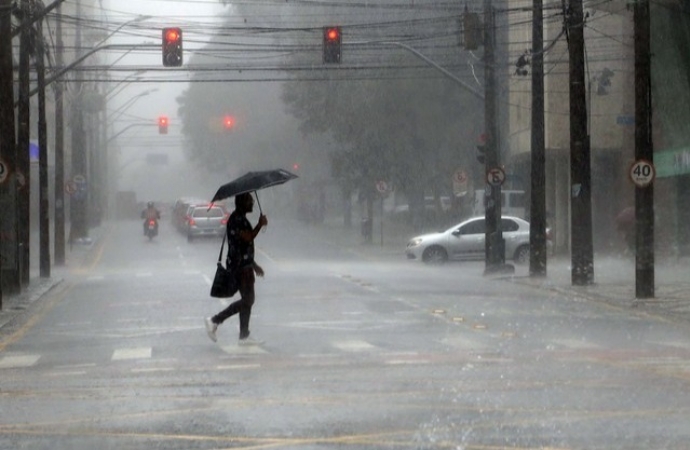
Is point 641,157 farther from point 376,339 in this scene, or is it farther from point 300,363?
point 300,363

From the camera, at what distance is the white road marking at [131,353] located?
17219 millimetres

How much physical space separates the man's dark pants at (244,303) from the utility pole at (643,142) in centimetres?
1036

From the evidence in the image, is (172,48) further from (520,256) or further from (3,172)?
(520,256)

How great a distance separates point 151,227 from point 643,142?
45.6 meters

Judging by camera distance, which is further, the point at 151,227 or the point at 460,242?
the point at 151,227

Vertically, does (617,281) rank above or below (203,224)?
below

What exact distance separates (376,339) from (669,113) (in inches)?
1116

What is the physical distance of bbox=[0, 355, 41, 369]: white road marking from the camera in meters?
16.6

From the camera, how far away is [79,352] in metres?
18.1

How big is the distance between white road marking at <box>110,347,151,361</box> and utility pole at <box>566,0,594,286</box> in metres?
14.8

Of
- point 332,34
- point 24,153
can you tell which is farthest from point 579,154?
point 24,153

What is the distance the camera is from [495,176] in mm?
38750

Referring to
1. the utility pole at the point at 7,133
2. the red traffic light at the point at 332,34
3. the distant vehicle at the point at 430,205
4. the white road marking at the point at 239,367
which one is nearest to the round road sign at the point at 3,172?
the utility pole at the point at 7,133

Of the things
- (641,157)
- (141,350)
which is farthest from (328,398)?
(641,157)
